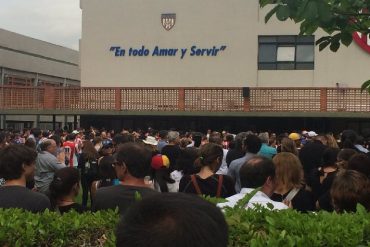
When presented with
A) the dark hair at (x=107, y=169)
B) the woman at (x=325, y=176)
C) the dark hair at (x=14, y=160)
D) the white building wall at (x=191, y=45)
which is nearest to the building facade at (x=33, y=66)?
the white building wall at (x=191, y=45)

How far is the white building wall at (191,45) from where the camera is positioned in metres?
27.7

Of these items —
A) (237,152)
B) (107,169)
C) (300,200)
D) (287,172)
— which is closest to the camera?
(300,200)

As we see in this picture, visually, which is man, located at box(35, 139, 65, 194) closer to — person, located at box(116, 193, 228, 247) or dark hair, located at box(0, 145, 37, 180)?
dark hair, located at box(0, 145, 37, 180)

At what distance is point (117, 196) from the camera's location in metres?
4.38

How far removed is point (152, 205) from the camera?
1646 millimetres

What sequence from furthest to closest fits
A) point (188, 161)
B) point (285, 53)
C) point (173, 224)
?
point (285, 53)
point (188, 161)
point (173, 224)

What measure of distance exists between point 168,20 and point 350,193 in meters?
25.0

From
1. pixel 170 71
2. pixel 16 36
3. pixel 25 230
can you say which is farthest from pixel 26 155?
pixel 16 36

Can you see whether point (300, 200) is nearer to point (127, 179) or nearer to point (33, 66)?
point (127, 179)

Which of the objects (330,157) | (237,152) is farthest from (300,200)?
(237,152)

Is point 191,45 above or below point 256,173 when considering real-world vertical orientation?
above

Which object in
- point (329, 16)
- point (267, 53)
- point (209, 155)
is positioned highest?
point (267, 53)

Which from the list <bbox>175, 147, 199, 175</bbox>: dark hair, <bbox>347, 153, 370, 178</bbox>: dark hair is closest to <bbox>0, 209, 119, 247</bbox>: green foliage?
<bbox>347, 153, 370, 178</bbox>: dark hair

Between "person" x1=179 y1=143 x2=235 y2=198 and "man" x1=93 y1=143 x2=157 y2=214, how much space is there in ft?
5.20
